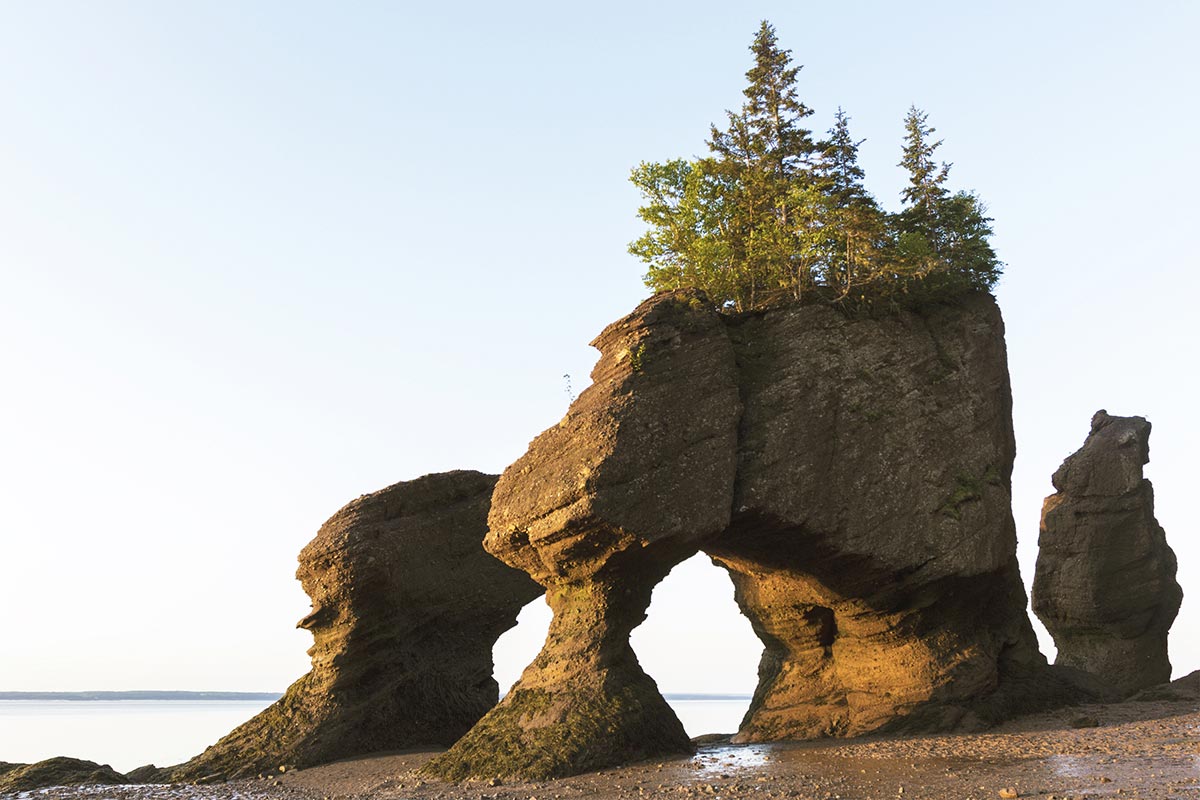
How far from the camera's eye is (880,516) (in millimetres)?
25844

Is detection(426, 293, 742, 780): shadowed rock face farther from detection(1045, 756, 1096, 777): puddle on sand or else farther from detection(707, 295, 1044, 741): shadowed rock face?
detection(1045, 756, 1096, 777): puddle on sand

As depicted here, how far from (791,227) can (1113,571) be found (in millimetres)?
19357

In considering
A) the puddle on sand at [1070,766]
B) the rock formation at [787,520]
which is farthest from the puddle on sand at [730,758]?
the puddle on sand at [1070,766]

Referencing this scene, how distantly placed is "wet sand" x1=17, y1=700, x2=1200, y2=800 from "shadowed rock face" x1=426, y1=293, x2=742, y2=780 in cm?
107

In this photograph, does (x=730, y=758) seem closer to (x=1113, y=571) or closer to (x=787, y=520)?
(x=787, y=520)

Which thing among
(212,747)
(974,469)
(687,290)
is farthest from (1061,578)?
(212,747)

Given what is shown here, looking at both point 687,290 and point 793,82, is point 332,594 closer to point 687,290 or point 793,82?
point 687,290

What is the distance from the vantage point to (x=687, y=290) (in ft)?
90.7

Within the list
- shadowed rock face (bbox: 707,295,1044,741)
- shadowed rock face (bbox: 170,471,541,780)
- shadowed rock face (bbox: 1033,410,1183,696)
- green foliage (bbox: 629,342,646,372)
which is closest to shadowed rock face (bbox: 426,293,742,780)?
green foliage (bbox: 629,342,646,372)

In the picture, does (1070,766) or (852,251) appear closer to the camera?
(1070,766)

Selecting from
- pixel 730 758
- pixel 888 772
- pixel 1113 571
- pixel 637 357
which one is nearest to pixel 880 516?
pixel 730 758

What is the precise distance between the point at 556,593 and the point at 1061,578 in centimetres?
2259

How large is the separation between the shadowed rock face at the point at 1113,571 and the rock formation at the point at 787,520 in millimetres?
9600

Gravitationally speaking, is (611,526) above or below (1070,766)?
above
